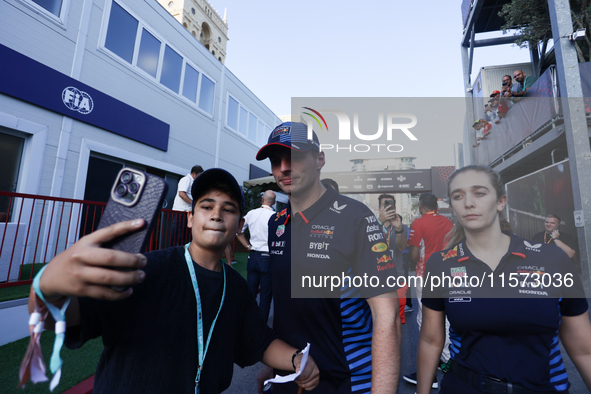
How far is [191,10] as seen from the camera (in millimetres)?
30906

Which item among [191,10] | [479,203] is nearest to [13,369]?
[479,203]

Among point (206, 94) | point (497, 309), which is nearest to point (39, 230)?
point (497, 309)

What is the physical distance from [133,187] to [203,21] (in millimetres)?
40170

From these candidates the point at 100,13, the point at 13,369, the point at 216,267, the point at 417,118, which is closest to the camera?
the point at 216,267

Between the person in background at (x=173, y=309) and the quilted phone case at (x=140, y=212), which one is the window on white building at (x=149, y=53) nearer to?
the person in background at (x=173, y=309)

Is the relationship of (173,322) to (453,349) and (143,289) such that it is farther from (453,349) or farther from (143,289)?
(453,349)

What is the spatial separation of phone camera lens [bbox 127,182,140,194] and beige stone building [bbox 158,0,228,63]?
3347 cm

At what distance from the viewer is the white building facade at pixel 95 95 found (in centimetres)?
575

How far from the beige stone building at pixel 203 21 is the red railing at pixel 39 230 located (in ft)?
94.1

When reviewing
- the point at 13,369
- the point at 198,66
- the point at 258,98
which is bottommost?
the point at 13,369

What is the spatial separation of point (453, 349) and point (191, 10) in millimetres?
38576

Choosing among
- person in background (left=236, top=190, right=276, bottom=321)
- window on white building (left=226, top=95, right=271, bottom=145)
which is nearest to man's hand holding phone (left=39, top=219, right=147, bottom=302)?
person in background (left=236, top=190, right=276, bottom=321)

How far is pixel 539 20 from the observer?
10164 mm

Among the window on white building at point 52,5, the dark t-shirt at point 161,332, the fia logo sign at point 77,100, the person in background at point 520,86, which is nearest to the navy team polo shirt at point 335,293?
the dark t-shirt at point 161,332
